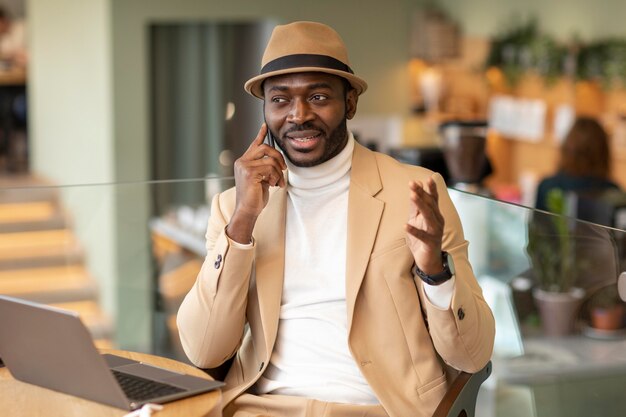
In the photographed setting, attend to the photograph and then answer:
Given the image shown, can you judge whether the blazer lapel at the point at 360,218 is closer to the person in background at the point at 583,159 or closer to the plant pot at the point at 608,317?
the plant pot at the point at 608,317

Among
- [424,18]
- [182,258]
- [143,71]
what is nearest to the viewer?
[182,258]

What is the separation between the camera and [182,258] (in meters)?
4.66

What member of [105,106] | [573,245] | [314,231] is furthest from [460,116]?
[314,231]

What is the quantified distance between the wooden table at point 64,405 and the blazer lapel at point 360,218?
0.40 meters

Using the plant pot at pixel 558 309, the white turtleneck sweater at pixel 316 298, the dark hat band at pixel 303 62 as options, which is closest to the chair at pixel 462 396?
the white turtleneck sweater at pixel 316 298

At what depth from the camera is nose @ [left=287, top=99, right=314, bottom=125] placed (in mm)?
2240

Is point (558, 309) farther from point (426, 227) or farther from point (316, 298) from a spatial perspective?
point (426, 227)

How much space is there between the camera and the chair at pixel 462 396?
2.07 meters

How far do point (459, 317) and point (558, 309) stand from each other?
1557mm

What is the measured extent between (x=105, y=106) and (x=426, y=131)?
2723 mm

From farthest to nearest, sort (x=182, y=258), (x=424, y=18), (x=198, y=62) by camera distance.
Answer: (x=424, y=18) < (x=198, y=62) < (x=182, y=258)

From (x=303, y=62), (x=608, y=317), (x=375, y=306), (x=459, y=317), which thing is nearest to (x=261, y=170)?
(x=303, y=62)

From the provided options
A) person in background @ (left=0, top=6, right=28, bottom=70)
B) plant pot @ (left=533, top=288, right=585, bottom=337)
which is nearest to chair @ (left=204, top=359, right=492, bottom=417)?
plant pot @ (left=533, top=288, right=585, bottom=337)

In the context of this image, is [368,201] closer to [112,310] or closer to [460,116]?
[112,310]
